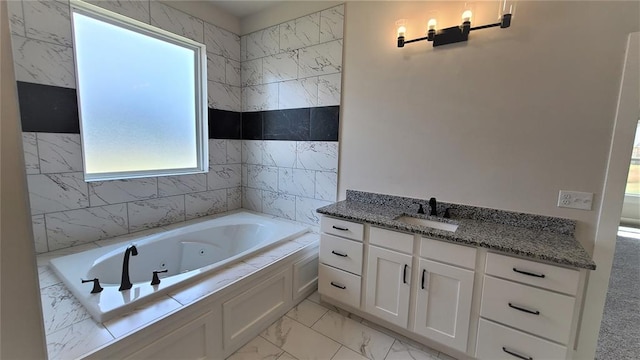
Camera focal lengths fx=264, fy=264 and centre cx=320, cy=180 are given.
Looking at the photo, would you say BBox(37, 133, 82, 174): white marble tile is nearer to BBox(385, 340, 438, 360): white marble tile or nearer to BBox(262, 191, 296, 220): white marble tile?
BBox(262, 191, 296, 220): white marble tile

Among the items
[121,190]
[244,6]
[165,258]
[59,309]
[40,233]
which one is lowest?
[165,258]

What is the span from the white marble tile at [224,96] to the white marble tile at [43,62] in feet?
3.72

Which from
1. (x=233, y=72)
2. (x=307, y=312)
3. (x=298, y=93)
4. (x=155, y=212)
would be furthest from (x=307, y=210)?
(x=233, y=72)

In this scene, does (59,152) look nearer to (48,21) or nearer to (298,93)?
(48,21)

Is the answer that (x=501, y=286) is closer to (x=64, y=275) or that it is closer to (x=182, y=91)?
(x=64, y=275)

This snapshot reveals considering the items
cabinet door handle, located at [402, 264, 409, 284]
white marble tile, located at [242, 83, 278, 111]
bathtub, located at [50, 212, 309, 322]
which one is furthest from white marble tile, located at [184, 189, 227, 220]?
cabinet door handle, located at [402, 264, 409, 284]

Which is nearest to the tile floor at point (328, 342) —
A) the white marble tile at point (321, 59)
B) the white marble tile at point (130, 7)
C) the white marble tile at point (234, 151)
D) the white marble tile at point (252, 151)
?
the white marble tile at point (252, 151)

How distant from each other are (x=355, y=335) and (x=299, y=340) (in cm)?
41

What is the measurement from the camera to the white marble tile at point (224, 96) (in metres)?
2.91

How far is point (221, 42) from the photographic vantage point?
9.66 ft

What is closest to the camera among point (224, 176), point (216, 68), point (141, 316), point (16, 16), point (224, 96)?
point (141, 316)

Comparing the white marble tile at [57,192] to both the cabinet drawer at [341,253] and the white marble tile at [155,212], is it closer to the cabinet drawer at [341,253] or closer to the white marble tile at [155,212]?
the white marble tile at [155,212]

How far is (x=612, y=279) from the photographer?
283cm

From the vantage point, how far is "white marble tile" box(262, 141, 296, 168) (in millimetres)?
2885
